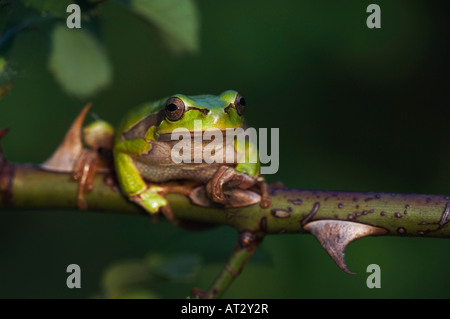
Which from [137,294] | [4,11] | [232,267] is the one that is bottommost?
[137,294]

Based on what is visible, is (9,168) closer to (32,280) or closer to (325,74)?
(32,280)

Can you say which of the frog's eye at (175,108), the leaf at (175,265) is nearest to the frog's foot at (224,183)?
the frog's eye at (175,108)

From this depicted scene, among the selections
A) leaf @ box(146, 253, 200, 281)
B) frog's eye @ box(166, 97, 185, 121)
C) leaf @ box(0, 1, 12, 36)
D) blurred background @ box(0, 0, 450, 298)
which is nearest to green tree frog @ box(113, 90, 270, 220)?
frog's eye @ box(166, 97, 185, 121)

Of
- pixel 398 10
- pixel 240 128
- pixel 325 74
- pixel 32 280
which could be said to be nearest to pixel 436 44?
pixel 398 10

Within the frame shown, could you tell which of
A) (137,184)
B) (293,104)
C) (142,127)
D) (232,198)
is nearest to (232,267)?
(232,198)

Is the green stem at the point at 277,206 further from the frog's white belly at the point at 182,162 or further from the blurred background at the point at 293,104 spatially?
the blurred background at the point at 293,104

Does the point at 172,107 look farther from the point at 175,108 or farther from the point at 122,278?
the point at 122,278

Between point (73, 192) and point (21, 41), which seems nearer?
point (21, 41)
